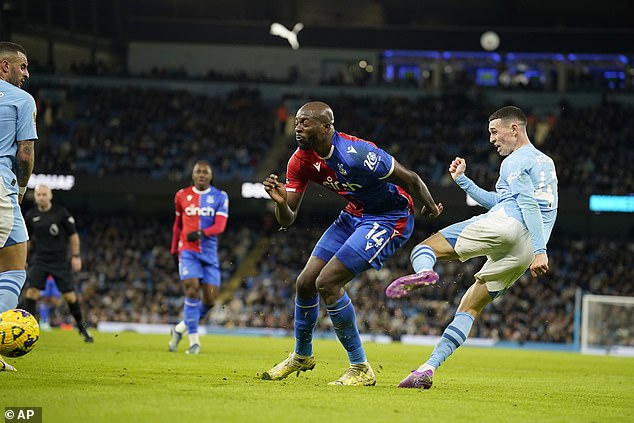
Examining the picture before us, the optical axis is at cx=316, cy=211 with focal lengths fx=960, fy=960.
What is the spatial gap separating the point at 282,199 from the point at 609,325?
21801 millimetres

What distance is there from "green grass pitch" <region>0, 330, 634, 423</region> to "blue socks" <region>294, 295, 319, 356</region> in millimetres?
368

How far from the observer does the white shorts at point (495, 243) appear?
9078 mm

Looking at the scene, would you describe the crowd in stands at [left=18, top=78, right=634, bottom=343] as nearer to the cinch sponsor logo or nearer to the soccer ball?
the cinch sponsor logo

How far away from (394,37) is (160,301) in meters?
20.6

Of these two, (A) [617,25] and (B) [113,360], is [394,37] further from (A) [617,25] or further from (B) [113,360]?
(B) [113,360]

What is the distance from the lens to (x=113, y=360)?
12.5m

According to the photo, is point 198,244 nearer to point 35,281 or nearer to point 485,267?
point 35,281

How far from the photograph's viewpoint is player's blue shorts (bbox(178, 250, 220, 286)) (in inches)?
614

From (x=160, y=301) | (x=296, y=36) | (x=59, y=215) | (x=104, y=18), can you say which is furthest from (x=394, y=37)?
(x=59, y=215)

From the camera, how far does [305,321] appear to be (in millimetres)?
9562

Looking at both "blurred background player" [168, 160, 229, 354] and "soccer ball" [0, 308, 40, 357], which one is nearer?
"soccer ball" [0, 308, 40, 357]

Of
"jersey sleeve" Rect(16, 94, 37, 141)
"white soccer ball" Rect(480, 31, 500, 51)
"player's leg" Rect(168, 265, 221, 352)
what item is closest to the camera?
"jersey sleeve" Rect(16, 94, 37, 141)

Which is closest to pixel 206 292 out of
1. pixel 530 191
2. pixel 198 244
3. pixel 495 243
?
pixel 198 244

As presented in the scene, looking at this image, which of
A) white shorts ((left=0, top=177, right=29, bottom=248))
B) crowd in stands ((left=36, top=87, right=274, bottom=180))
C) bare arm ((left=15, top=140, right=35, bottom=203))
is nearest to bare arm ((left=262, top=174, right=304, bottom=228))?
bare arm ((left=15, top=140, right=35, bottom=203))
